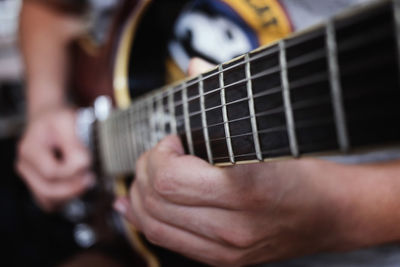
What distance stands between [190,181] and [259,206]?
0.29 ft

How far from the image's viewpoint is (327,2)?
20.3 inches

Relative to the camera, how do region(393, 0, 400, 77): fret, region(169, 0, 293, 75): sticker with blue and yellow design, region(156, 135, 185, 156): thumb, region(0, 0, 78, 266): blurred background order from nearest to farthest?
1. region(393, 0, 400, 77): fret
2. region(156, 135, 185, 156): thumb
3. region(169, 0, 293, 75): sticker with blue and yellow design
4. region(0, 0, 78, 266): blurred background

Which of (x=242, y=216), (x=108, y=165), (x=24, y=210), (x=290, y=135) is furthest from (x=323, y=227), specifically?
(x=24, y=210)

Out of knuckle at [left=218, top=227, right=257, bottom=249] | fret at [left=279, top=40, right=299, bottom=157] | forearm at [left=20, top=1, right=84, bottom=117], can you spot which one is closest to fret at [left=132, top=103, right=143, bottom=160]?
knuckle at [left=218, top=227, right=257, bottom=249]

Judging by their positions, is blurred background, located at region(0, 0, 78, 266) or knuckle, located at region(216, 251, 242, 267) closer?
knuckle, located at region(216, 251, 242, 267)

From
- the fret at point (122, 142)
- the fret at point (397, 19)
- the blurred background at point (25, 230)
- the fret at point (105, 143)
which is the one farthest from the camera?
the blurred background at point (25, 230)

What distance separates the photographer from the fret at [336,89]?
0.23 metres

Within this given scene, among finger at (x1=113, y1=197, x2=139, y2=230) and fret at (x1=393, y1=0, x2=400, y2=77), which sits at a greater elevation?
fret at (x1=393, y1=0, x2=400, y2=77)

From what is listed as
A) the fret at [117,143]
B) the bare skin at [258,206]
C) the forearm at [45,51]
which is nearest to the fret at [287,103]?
the bare skin at [258,206]

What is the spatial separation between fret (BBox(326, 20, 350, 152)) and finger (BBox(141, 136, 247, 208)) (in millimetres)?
160

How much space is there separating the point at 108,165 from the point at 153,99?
295 mm

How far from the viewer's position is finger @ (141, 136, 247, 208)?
0.37 meters

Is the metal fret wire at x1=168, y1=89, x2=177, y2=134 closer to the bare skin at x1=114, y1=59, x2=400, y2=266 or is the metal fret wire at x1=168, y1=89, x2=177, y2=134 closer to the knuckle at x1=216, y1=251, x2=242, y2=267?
the bare skin at x1=114, y1=59, x2=400, y2=266

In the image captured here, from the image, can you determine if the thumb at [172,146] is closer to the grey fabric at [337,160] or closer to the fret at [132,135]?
the fret at [132,135]
